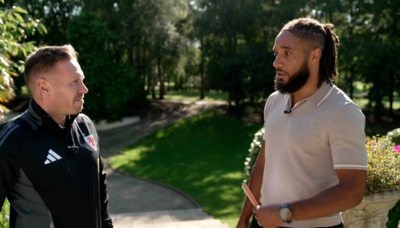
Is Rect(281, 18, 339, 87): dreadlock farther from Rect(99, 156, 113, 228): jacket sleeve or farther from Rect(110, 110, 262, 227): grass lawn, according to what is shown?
Rect(110, 110, 262, 227): grass lawn

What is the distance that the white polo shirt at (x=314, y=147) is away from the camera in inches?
70.6

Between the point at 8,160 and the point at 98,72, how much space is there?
57.6ft

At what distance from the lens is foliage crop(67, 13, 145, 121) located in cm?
1841

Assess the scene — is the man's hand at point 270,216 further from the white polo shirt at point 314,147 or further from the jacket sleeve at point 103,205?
the jacket sleeve at point 103,205

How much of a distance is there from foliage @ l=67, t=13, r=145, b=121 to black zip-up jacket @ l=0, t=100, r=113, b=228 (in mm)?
16961

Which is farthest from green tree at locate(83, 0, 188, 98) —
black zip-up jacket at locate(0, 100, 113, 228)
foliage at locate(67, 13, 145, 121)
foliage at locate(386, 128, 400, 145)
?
black zip-up jacket at locate(0, 100, 113, 228)

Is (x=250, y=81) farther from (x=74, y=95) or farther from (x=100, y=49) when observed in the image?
(x=74, y=95)

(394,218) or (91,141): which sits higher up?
(91,141)

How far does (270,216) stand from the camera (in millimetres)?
1860

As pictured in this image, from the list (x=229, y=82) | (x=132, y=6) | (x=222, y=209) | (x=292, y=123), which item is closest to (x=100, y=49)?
(x=132, y=6)

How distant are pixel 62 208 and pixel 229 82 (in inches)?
722

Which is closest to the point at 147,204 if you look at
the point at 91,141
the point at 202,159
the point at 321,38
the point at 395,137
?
the point at 202,159

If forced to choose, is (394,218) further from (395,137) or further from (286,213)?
(286,213)

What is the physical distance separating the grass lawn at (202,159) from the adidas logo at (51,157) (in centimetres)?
488
